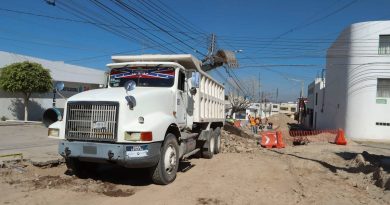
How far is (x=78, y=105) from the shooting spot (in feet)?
28.8

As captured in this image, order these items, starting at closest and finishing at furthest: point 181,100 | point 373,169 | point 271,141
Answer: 1. point 181,100
2. point 373,169
3. point 271,141

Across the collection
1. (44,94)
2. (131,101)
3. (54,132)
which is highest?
(44,94)

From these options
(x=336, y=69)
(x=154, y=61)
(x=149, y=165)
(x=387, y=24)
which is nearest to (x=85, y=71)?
Result: (x=336, y=69)

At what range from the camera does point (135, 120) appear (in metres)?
8.64

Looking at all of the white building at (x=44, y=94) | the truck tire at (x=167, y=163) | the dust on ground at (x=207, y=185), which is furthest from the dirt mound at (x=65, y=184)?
the white building at (x=44, y=94)

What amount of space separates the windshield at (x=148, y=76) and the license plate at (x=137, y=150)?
89.7 inches

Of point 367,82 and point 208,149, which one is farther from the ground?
point 367,82

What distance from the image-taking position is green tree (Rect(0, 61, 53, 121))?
98.9ft

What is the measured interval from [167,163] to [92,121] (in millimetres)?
1935

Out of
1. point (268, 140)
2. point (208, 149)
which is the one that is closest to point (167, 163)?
point (208, 149)

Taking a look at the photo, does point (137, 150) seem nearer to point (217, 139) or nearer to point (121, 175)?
point (121, 175)

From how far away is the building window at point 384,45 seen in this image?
29906 millimetres

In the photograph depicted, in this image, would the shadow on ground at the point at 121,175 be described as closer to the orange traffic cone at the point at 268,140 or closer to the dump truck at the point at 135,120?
the dump truck at the point at 135,120

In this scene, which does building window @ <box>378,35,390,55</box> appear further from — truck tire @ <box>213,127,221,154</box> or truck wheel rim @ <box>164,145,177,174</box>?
truck wheel rim @ <box>164,145,177,174</box>
